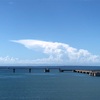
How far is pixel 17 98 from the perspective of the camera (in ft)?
179

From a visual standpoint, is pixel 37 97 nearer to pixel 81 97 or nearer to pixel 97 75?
pixel 81 97

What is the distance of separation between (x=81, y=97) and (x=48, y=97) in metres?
6.21

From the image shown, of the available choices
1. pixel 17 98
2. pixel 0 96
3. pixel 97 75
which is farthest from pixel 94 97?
pixel 97 75

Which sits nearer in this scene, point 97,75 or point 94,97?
point 94,97

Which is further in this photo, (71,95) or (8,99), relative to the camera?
(71,95)

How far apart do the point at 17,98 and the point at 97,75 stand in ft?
266

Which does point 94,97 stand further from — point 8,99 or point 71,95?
point 8,99

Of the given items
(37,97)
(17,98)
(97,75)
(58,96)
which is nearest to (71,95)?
(58,96)

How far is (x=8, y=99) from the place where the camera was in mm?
53719

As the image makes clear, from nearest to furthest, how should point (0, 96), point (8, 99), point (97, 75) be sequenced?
1. point (8, 99)
2. point (0, 96)
3. point (97, 75)

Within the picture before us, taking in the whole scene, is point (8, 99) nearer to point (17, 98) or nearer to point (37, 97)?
point (17, 98)

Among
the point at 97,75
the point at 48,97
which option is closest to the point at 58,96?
the point at 48,97

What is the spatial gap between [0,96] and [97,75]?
7952 centimetres

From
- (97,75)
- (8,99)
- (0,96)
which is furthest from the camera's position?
(97,75)
